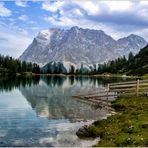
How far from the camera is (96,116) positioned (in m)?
46.7

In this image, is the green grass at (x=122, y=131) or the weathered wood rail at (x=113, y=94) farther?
the weathered wood rail at (x=113, y=94)

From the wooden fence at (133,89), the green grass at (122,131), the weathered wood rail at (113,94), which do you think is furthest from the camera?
the wooden fence at (133,89)

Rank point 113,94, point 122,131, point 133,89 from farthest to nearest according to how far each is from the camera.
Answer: point 113,94 < point 133,89 < point 122,131

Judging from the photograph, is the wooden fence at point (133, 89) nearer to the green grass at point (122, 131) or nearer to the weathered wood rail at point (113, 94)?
the weathered wood rail at point (113, 94)

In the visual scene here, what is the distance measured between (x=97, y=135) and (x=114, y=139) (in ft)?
15.3

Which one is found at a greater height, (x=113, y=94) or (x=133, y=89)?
(x=133, y=89)

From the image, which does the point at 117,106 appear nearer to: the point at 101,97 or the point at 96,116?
the point at 96,116

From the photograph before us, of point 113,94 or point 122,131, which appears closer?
point 122,131

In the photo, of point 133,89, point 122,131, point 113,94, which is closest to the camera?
point 122,131

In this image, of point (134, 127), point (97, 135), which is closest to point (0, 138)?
point (97, 135)

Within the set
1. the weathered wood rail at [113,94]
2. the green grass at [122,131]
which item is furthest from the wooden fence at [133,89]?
the green grass at [122,131]

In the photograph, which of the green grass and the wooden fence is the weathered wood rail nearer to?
the wooden fence

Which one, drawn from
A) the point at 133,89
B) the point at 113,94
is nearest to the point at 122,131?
the point at 133,89

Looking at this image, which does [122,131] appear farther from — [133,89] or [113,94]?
[113,94]
